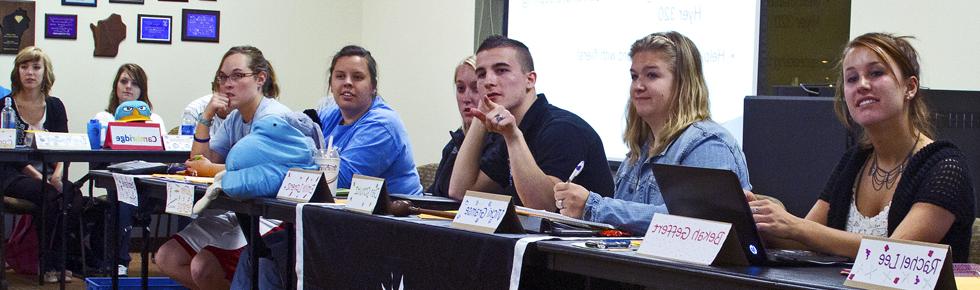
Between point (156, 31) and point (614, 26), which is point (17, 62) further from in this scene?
point (614, 26)

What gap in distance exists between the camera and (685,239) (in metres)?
1.62

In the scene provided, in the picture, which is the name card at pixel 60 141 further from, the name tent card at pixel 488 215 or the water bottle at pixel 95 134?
the name tent card at pixel 488 215

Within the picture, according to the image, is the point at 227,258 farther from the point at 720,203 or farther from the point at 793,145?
the point at 720,203

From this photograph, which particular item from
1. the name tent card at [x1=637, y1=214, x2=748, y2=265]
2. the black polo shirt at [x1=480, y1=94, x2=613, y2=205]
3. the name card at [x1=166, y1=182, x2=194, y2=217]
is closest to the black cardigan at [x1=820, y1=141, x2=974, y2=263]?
the name tent card at [x1=637, y1=214, x2=748, y2=265]

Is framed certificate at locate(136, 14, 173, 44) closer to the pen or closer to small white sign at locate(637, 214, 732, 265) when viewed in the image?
the pen

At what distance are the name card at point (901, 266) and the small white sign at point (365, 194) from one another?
1167 mm

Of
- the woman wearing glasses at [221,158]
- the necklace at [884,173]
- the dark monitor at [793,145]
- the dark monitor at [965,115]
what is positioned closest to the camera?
the necklace at [884,173]

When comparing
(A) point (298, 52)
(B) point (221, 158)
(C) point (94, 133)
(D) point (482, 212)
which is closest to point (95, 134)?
(C) point (94, 133)

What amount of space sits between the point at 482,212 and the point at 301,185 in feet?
2.56

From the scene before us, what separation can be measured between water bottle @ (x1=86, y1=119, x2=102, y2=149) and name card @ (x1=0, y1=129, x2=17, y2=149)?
27 cm

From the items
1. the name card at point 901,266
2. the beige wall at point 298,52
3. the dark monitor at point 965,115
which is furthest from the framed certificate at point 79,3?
the name card at point 901,266

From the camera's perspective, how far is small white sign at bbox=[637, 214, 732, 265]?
1.57 meters

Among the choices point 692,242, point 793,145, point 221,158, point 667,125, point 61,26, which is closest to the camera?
point 692,242

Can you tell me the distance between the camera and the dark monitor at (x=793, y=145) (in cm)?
298
